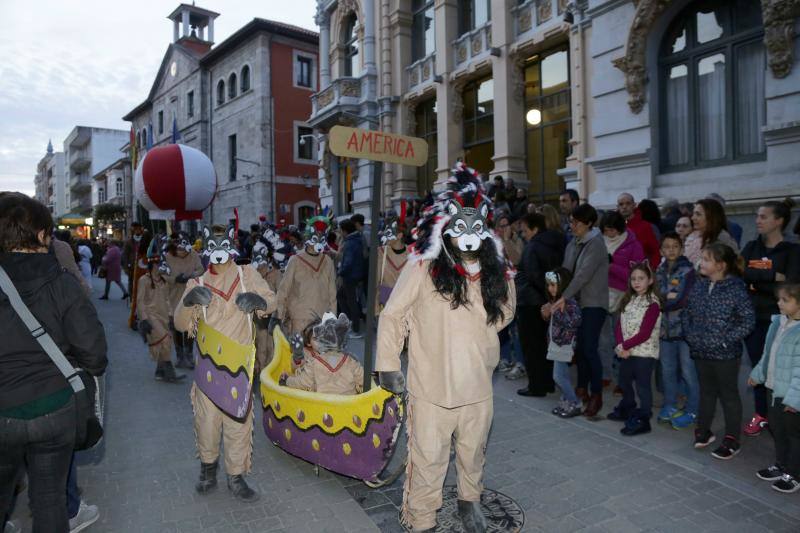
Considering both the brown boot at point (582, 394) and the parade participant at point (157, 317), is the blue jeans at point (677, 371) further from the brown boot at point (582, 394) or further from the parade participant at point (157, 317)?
the parade participant at point (157, 317)

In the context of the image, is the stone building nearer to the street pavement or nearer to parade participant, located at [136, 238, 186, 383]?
the street pavement

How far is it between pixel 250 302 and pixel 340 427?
3.67 feet

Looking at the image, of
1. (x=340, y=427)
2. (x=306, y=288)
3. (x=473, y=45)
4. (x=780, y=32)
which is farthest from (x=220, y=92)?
(x=340, y=427)

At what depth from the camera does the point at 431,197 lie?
3695 millimetres

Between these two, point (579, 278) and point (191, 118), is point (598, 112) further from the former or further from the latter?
point (191, 118)

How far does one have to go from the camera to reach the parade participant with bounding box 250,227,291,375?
285 inches

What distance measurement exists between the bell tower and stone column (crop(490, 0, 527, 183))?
29.5 m

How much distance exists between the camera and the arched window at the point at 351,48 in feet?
66.6

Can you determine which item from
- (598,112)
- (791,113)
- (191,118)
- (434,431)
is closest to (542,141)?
(598,112)

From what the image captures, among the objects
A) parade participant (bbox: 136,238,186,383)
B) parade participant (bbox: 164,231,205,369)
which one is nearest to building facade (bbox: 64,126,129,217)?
parade participant (bbox: 164,231,205,369)

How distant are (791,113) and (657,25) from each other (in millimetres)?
2876

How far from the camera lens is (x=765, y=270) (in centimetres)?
509

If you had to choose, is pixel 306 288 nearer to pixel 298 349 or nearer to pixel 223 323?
pixel 298 349

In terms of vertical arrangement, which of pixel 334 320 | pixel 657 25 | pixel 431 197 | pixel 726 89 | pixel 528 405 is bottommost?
pixel 528 405
